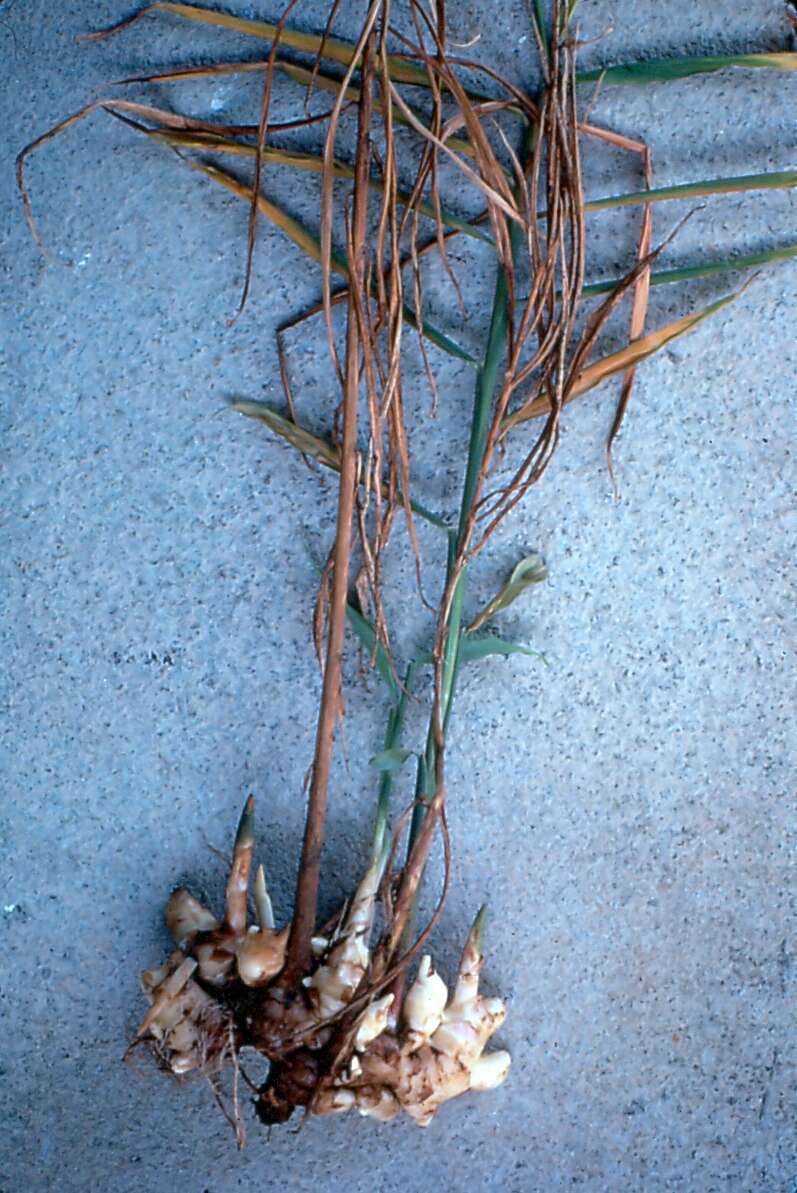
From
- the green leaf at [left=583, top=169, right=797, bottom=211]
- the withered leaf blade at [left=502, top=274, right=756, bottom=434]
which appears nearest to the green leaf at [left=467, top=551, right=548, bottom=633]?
the withered leaf blade at [left=502, top=274, right=756, bottom=434]

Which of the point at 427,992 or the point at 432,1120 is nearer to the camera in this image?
the point at 427,992

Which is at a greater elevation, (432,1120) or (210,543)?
A: (210,543)

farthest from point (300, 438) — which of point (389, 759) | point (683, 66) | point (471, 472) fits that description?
point (683, 66)

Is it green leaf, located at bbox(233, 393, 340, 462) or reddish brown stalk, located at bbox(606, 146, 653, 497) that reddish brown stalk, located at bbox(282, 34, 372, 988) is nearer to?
green leaf, located at bbox(233, 393, 340, 462)

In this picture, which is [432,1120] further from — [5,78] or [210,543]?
[5,78]

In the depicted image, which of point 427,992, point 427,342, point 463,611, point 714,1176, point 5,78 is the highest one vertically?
point 5,78

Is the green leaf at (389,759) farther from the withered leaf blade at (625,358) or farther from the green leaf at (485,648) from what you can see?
the withered leaf blade at (625,358)

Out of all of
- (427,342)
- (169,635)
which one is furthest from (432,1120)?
(427,342)
